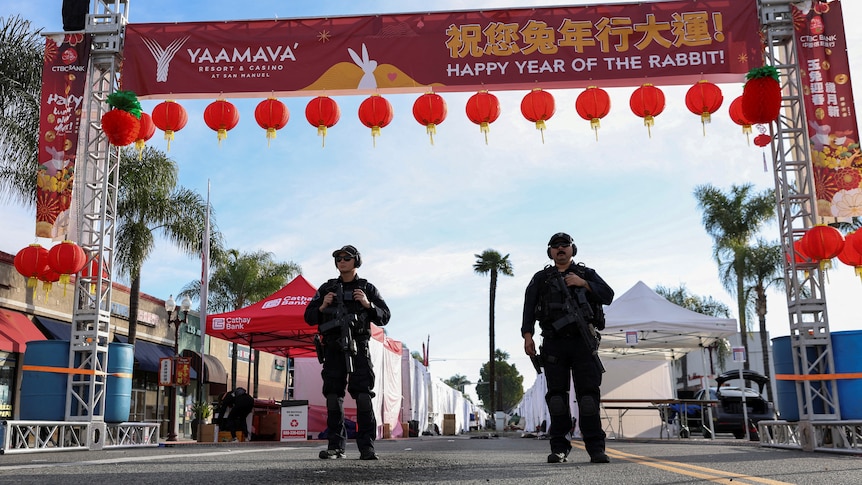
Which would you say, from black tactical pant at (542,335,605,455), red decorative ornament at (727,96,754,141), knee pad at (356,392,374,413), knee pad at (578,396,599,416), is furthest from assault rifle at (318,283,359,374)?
red decorative ornament at (727,96,754,141)

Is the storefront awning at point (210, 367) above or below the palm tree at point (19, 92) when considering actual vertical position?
below

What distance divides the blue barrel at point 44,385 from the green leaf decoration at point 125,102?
3458 mm

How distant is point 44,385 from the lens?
10273mm

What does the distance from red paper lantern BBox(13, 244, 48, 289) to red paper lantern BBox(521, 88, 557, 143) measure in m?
7.22

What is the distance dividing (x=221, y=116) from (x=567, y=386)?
7.35m

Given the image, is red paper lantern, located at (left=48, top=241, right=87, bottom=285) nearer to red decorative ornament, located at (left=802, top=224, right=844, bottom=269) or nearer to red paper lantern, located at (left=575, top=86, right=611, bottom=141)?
red paper lantern, located at (left=575, top=86, right=611, bottom=141)

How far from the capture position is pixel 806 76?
10516 millimetres

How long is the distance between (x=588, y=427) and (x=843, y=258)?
6122mm

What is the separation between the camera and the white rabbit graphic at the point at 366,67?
37.8 feet

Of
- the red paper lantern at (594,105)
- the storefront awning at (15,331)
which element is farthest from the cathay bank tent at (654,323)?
the storefront awning at (15,331)

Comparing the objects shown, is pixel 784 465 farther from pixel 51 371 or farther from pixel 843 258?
pixel 51 371

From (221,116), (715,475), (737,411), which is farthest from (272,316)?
(715,475)

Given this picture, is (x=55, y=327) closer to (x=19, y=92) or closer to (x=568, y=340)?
(x=19, y=92)

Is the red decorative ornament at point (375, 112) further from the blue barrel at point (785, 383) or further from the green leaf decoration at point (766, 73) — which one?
the blue barrel at point (785, 383)
